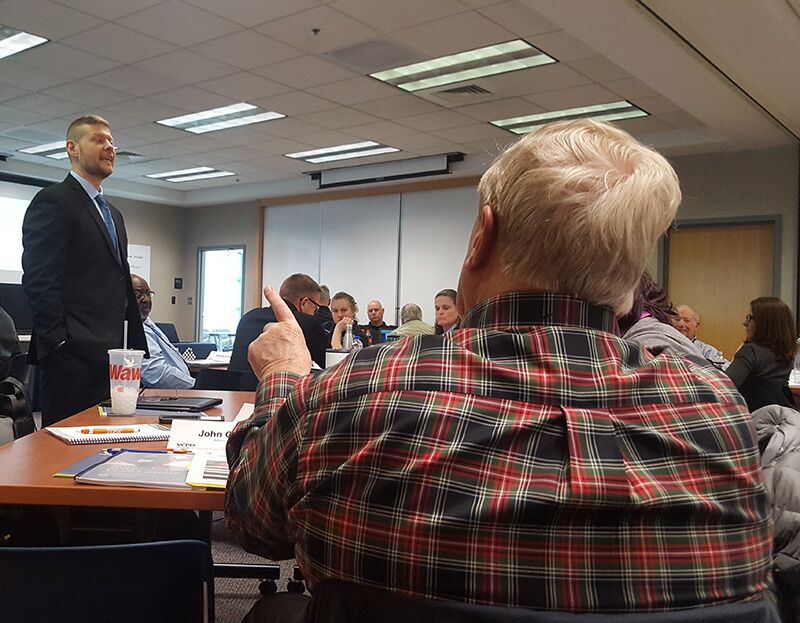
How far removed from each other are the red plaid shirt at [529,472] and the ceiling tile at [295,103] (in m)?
5.90

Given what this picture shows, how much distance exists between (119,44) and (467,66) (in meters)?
2.61

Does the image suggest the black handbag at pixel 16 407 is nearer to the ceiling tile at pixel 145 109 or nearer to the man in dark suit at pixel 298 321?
the man in dark suit at pixel 298 321

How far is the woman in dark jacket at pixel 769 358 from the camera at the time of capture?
399cm

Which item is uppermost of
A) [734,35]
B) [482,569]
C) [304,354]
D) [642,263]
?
[734,35]

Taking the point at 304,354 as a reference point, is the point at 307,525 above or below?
below

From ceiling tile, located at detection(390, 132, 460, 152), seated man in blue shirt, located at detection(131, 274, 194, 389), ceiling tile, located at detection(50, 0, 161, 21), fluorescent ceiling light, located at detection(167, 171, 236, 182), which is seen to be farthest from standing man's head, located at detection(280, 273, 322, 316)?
fluorescent ceiling light, located at detection(167, 171, 236, 182)

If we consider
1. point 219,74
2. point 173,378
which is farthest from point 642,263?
point 219,74

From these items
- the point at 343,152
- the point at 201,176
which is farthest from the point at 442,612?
the point at 201,176

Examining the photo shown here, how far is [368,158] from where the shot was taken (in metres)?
8.96

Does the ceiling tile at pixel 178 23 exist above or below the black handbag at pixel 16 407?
above

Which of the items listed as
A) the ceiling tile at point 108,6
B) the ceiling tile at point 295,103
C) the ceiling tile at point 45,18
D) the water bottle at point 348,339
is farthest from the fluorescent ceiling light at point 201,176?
the ceiling tile at point 108,6

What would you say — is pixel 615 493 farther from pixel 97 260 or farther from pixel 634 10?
pixel 634 10

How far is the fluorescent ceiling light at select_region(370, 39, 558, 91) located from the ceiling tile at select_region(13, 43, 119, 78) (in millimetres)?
2185

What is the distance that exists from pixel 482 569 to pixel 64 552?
51 centimetres
